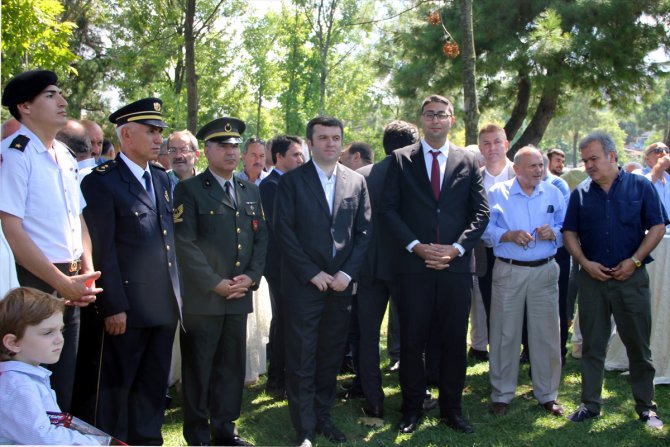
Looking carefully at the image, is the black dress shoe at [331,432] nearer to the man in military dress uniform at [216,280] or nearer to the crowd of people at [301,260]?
the crowd of people at [301,260]

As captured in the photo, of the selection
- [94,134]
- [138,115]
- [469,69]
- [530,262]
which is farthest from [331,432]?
[469,69]

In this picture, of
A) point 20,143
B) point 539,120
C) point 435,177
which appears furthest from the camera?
point 539,120

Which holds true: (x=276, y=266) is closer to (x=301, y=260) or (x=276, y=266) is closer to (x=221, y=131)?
(x=301, y=260)

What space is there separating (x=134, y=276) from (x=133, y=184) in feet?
1.82

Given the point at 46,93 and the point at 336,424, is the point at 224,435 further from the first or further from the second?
A: the point at 46,93

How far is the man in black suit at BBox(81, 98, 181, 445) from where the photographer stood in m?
3.89

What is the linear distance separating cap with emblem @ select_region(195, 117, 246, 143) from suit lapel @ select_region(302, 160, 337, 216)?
53 cm

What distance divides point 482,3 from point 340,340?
1045 centimetres

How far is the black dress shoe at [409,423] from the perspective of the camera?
4.85m

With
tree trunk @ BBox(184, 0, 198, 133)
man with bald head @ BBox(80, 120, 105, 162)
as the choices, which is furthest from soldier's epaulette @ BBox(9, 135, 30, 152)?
tree trunk @ BBox(184, 0, 198, 133)

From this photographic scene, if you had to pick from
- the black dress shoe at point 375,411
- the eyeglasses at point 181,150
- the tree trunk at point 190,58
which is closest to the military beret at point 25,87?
the eyeglasses at point 181,150

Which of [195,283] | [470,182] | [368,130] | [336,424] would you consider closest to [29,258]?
[195,283]

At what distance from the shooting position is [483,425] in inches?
198

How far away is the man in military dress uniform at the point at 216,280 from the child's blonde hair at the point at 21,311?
5.26 feet
